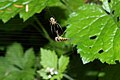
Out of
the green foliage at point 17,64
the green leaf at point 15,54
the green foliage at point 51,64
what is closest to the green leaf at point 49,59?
the green foliage at point 51,64

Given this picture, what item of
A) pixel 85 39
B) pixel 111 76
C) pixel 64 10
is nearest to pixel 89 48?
pixel 85 39

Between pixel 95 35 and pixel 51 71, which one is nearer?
pixel 95 35

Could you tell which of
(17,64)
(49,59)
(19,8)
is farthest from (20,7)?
(17,64)

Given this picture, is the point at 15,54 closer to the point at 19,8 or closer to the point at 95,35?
the point at 19,8

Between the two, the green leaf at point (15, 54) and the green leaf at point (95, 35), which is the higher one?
the green leaf at point (95, 35)

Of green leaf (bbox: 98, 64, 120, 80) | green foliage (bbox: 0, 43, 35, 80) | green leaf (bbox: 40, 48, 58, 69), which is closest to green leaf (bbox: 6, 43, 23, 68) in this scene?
green foliage (bbox: 0, 43, 35, 80)

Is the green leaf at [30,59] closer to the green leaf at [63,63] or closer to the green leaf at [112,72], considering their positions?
the green leaf at [63,63]
